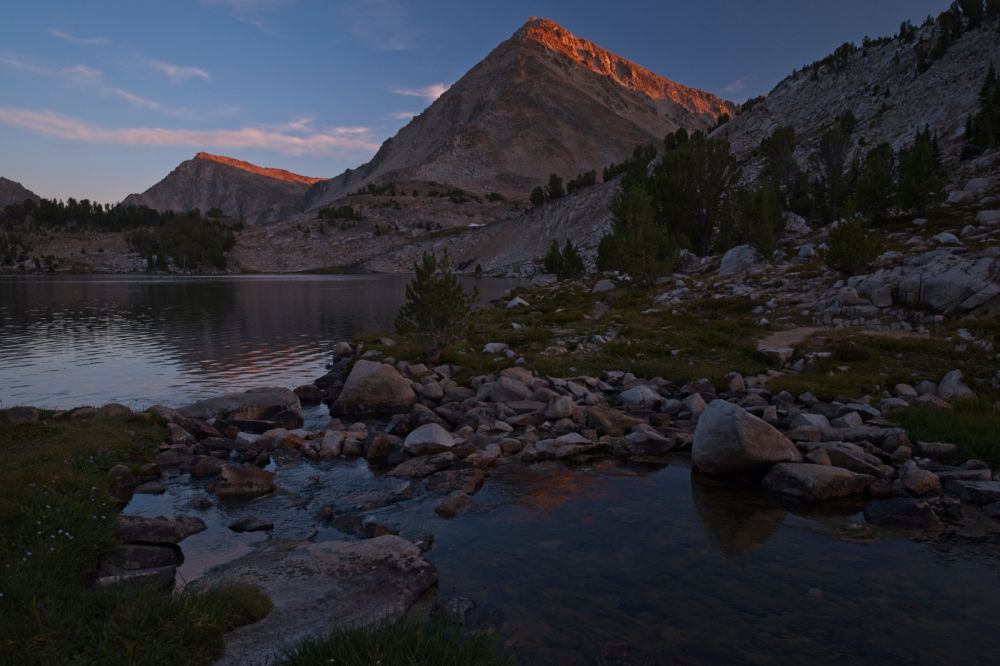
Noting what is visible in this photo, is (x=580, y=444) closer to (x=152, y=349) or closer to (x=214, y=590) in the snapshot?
(x=214, y=590)

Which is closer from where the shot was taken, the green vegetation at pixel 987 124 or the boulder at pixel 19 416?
the boulder at pixel 19 416

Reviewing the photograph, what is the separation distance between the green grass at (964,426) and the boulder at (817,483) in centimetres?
303

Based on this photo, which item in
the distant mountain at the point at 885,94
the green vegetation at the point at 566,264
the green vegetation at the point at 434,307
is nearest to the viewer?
the green vegetation at the point at 434,307

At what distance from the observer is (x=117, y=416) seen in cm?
1730

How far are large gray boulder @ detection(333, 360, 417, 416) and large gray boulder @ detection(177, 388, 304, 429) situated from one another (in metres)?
1.76

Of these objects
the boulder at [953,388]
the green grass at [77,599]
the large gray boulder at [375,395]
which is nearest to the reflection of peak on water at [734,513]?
the green grass at [77,599]

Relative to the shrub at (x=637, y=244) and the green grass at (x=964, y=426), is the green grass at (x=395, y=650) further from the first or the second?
the shrub at (x=637, y=244)

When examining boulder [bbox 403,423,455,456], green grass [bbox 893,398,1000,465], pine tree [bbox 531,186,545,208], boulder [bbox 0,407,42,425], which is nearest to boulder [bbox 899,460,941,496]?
green grass [bbox 893,398,1000,465]

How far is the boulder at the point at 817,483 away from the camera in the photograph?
11781 mm

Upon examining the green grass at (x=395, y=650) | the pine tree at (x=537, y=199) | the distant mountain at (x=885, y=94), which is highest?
the distant mountain at (x=885, y=94)

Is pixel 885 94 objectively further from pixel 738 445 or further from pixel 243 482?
pixel 243 482

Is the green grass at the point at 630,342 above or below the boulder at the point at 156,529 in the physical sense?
above

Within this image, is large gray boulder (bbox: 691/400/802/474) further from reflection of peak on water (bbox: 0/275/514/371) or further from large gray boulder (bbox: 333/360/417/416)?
reflection of peak on water (bbox: 0/275/514/371)

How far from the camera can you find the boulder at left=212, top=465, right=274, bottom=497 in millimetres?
12989
